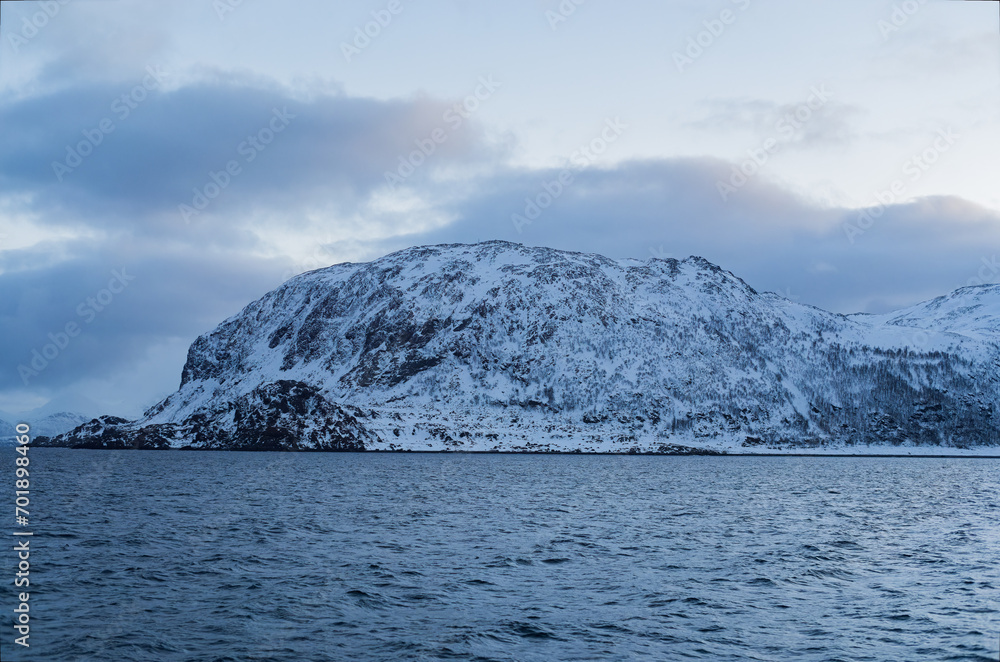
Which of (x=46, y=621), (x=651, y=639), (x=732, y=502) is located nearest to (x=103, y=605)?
(x=46, y=621)

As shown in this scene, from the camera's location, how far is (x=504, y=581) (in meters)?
36.1

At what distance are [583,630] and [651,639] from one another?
8.08 feet

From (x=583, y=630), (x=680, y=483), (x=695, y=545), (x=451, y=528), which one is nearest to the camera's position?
(x=583, y=630)

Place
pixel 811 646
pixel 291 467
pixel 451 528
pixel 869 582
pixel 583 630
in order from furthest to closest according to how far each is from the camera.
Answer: pixel 291 467 < pixel 451 528 < pixel 869 582 < pixel 583 630 < pixel 811 646

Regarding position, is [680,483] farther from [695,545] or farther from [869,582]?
[869,582]

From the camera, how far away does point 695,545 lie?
48156mm

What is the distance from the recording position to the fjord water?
84.3 feet

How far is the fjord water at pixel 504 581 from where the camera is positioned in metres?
25.7
